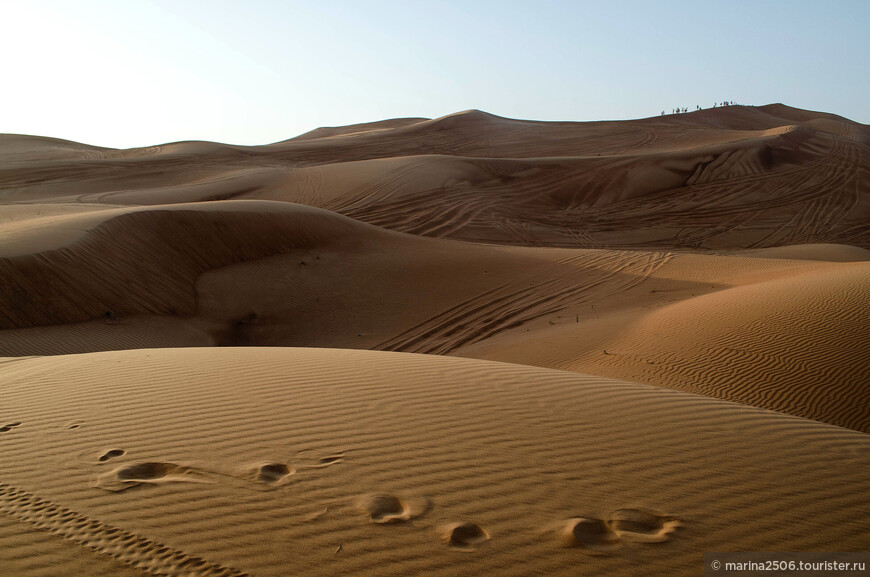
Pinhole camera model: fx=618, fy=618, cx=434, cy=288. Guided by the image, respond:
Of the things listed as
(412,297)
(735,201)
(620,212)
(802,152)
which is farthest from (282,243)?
(802,152)

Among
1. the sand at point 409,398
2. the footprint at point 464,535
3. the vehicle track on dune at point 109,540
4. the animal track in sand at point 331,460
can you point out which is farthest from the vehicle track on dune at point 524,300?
the vehicle track on dune at point 109,540

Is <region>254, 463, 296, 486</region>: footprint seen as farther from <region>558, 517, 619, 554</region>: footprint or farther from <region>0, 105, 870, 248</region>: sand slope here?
<region>0, 105, 870, 248</region>: sand slope

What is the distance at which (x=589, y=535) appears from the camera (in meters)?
2.61

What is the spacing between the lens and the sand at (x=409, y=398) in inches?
101

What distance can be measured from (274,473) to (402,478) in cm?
63

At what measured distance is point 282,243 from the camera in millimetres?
14438

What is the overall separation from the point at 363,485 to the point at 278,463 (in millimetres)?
499

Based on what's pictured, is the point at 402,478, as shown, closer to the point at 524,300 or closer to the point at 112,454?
the point at 112,454

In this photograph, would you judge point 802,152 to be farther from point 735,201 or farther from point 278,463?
point 278,463

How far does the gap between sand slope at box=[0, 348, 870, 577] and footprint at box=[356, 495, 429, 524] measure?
0.04 feet

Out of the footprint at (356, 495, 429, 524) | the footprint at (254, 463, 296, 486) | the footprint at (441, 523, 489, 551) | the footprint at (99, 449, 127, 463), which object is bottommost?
the footprint at (441, 523, 489, 551)

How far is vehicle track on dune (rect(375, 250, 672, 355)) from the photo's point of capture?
422 inches

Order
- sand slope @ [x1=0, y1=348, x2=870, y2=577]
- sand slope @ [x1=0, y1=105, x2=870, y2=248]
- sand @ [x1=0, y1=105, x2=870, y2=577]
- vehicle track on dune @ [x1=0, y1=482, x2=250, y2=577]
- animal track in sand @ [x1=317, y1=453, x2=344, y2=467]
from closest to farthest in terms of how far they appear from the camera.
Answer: vehicle track on dune @ [x1=0, y1=482, x2=250, y2=577] < sand slope @ [x1=0, y1=348, x2=870, y2=577] < sand @ [x1=0, y1=105, x2=870, y2=577] < animal track in sand @ [x1=317, y1=453, x2=344, y2=467] < sand slope @ [x1=0, y1=105, x2=870, y2=248]

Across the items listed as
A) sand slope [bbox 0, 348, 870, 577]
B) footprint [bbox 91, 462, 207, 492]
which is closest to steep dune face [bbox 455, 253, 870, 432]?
sand slope [bbox 0, 348, 870, 577]
